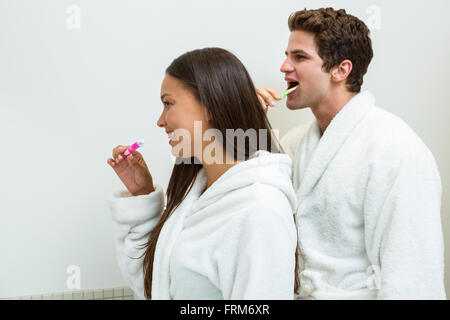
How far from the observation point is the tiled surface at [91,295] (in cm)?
125

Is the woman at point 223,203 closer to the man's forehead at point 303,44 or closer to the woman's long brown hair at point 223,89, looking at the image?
the woman's long brown hair at point 223,89

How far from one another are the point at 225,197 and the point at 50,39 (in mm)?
696

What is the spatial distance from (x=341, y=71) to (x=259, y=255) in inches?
24.0

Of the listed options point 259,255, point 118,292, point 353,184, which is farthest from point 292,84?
point 118,292

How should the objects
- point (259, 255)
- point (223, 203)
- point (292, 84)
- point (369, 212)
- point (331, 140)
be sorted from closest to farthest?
point (259, 255), point (223, 203), point (369, 212), point (331, 140), point (292, 84)

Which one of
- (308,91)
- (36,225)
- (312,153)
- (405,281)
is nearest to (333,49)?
(308,91)

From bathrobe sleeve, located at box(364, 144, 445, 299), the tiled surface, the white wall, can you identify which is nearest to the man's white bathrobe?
bathrobe sleeve, located at box(364, 144, 445, 299)

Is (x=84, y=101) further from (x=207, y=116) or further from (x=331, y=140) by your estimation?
(x=331, y=140)

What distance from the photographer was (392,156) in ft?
3.34

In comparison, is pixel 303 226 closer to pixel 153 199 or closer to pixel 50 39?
pixel 153 199

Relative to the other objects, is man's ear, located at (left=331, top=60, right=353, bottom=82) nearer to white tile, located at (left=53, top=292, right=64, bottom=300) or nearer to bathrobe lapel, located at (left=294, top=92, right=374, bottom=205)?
bathrobe lapel, located at (left=294, top=92, right=374, bottom=205)

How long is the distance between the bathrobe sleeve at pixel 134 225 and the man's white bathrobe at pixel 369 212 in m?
0.37

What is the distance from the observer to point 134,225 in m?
1.12

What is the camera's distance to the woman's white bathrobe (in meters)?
0.81
